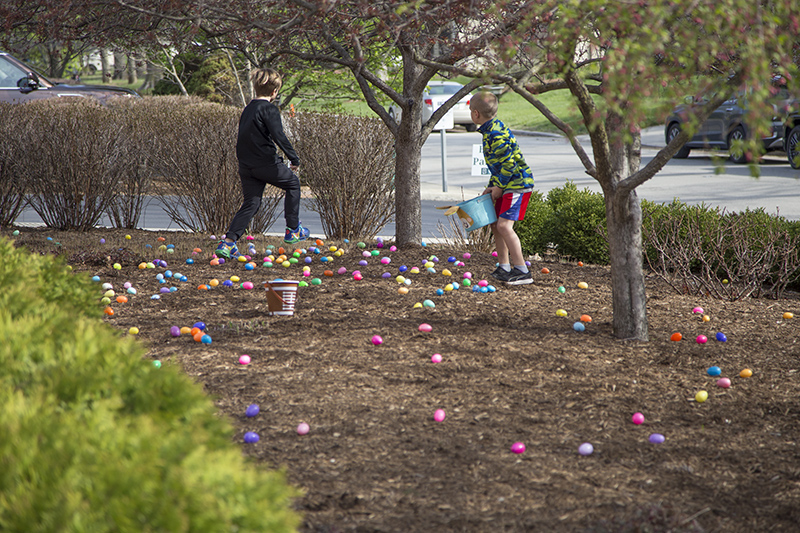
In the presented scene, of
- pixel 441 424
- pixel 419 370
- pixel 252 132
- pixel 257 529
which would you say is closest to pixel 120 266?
pixel 252 132

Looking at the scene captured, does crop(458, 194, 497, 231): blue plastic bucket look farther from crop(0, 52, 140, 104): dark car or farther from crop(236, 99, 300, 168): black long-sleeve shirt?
crop(0, 52, 140, 104): dark car

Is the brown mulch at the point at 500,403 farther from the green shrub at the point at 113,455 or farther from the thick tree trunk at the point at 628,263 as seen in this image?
the green shrub at the point at 113,455

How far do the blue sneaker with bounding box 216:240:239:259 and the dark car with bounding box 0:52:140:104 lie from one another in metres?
7.12

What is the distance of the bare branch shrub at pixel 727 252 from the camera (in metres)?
5.70

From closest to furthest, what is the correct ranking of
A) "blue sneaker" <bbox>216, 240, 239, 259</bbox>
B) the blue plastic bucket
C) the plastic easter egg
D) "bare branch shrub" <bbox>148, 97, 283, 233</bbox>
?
1. the plastic easter egg
2. the blue plastic bucket
3. "blue sneaker" <bbox>216, 240, 239, 259</bbox>
4. "bare branch shrub" <bbox>148, 97, 283, 233</bbox>

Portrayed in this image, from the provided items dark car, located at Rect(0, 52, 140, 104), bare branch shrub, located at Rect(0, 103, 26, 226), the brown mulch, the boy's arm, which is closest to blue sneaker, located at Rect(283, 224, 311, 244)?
the boy's arm

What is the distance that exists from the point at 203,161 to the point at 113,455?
273 inches

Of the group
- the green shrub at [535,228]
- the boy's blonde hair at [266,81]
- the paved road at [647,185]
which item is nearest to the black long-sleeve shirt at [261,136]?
the boy's blonde hair at [266,81]

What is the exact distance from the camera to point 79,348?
2.11m

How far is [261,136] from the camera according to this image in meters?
6.84

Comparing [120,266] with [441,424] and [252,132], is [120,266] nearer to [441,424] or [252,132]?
[252,132]

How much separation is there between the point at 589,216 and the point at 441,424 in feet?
14.9

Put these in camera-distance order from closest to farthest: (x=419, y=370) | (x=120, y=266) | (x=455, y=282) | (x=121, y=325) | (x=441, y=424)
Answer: (x=441, y=424) < (x=419, y=370) < (x=121, y=325) < (x=455, y=282) < (x=120, y=266)

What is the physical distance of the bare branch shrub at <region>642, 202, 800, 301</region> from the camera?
5.70 meters
